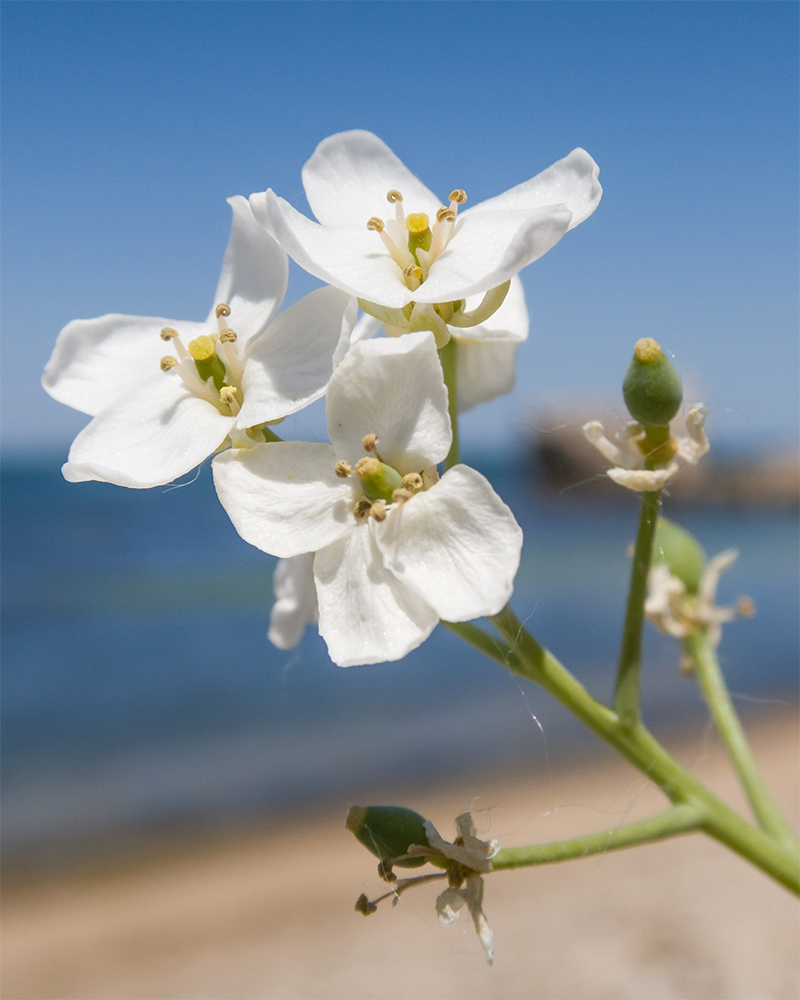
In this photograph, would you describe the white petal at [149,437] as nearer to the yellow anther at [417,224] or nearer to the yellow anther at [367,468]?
the yellow anther at [367,468]

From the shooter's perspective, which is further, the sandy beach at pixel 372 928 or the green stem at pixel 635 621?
the sandy beach at pixel 372 928

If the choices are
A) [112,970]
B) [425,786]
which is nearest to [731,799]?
[425,786]

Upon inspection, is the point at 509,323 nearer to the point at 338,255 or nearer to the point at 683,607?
the point at 338,255

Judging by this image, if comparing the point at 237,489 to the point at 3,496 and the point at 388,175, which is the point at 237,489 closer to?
the point at 388,175

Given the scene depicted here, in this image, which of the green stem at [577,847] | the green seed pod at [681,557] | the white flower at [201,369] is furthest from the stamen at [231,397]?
the green seed pod at [681,557]

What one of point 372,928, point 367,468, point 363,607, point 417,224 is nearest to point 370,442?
point 367,468

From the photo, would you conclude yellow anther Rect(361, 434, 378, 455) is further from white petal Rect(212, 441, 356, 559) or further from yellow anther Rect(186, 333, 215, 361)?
yellow anther Rect(186, 333, 215, 361)

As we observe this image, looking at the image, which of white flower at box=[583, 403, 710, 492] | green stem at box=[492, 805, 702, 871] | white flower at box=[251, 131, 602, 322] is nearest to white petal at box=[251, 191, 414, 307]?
white flower at box=[251, 131, 602, 322]
